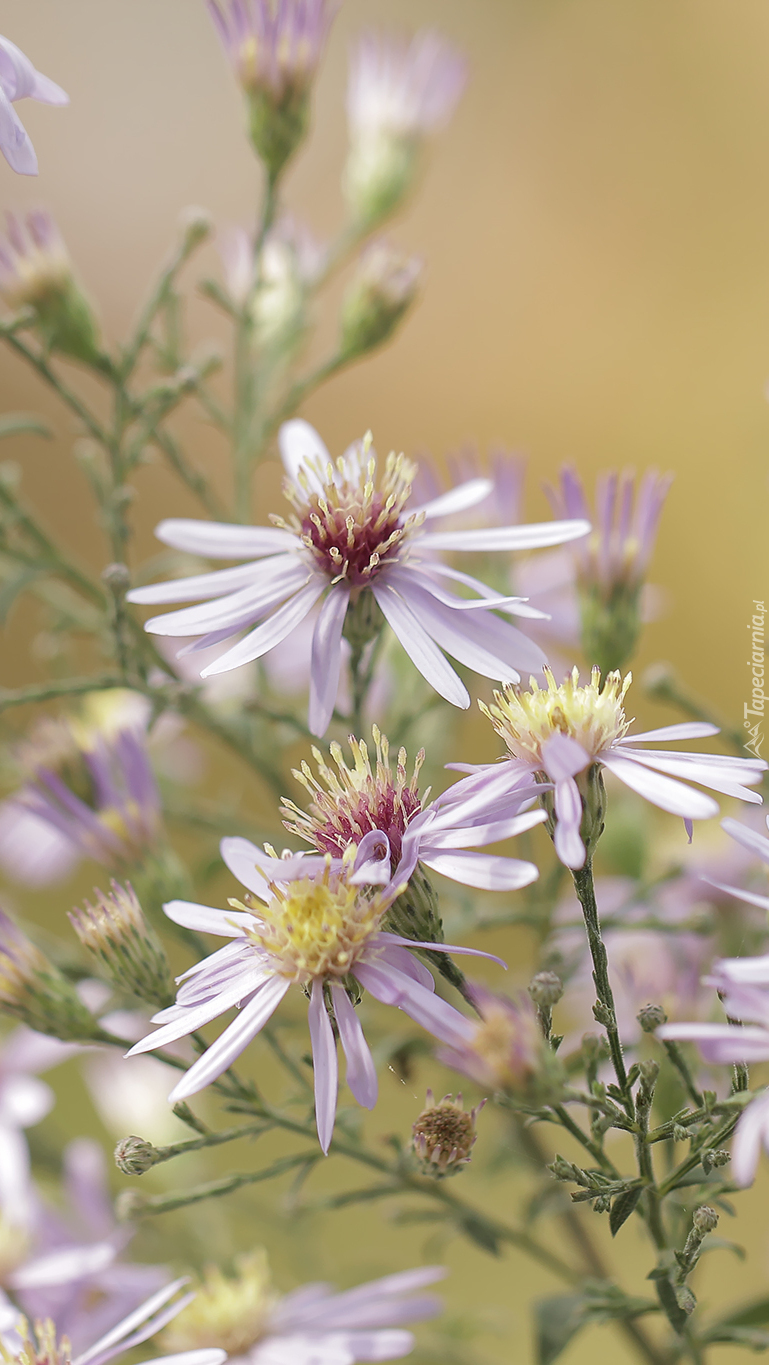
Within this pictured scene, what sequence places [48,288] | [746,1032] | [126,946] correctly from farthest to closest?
[48,288] → [126,946] → [746,1032]

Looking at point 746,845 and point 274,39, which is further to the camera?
point 274,39

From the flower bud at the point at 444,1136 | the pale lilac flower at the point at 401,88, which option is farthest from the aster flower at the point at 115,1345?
the pale lilac flower at the point at 401,88

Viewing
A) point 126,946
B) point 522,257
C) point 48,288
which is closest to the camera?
point 126,946

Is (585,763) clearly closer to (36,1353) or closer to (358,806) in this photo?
(358,806)

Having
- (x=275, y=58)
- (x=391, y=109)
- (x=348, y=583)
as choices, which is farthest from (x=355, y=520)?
(x=391, y=109)

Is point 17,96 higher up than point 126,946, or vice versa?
point 17,96

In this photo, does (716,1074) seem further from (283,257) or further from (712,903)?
(283,257)

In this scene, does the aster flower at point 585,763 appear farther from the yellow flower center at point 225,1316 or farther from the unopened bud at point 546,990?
the yellow flower center at point 225,1316

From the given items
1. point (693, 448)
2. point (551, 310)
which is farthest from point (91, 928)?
point (551, 310)
